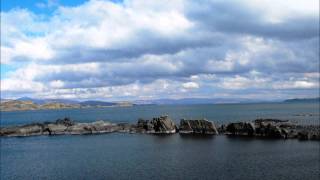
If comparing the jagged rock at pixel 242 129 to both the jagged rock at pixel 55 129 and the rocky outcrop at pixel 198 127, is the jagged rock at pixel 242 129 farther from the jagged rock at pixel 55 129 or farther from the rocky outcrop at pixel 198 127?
the jagged rock at pixel 55 129

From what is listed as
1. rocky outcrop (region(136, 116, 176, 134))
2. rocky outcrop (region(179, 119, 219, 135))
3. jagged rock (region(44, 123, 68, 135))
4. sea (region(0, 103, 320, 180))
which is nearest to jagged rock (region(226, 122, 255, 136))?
rocky outcrop (region(179, 119, 219, 135))

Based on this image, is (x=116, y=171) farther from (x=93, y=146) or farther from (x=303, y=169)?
(x=93, y=146)

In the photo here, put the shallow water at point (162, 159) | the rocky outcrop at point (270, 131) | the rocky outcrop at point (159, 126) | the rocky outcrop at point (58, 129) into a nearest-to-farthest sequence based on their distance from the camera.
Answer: the shallow water at point (162, 159) → the rocky outcrop at point (270, 131) → the rocky outcrop at point (159, 126) → the rocky outcrop at point (58, 129)

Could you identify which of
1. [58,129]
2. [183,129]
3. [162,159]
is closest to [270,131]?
[183,129]

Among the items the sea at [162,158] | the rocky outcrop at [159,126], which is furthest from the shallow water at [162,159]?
the rocky outcrop at [159,126]

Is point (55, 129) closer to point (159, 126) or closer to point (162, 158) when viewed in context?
point (159, 126)

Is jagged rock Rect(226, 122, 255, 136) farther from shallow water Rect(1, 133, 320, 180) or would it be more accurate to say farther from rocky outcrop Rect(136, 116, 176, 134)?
rocky outcrop Rect(136, 116, 176, 134)

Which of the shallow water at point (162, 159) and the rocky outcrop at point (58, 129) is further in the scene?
the rocky outcrop at point (58, 129)
